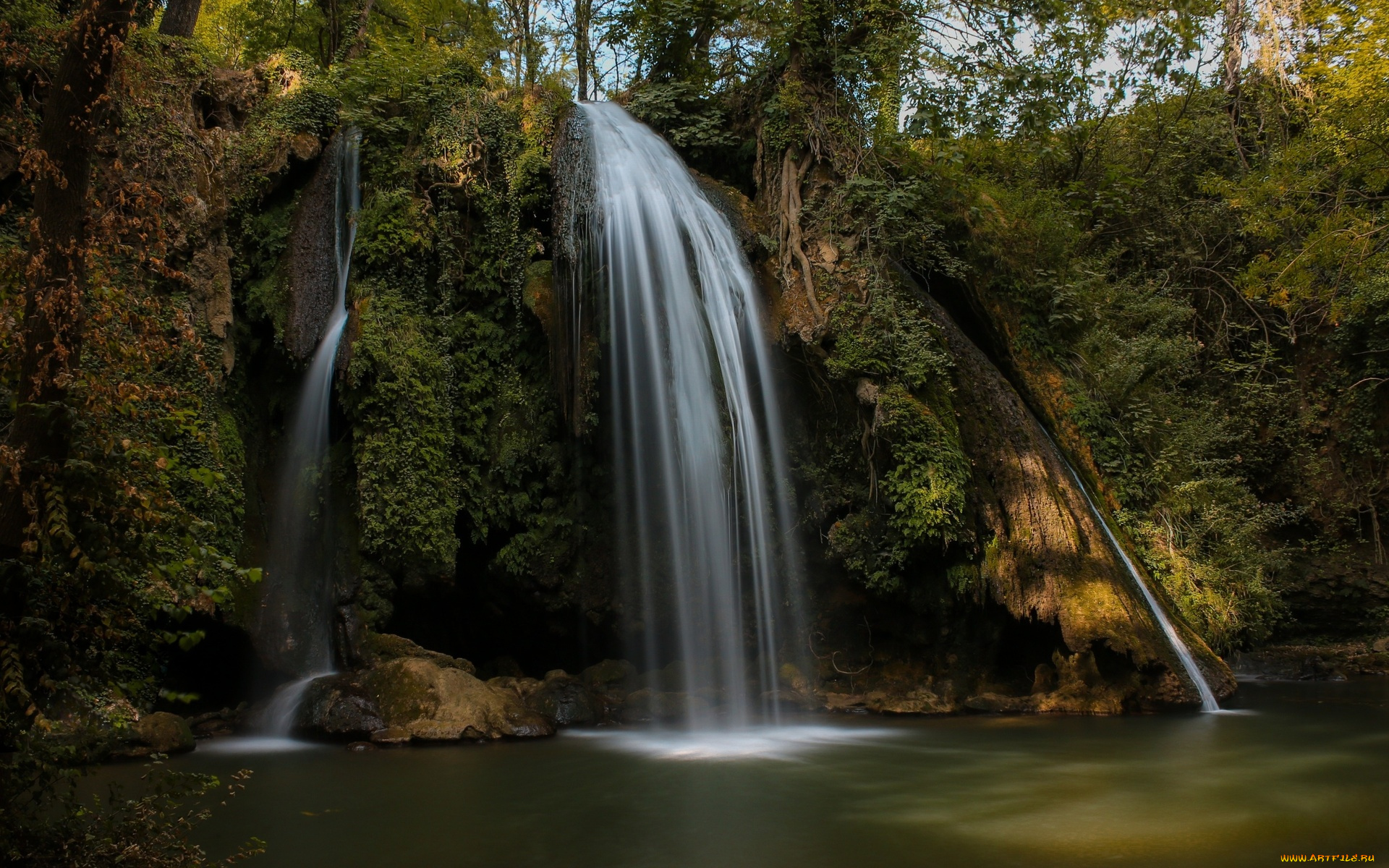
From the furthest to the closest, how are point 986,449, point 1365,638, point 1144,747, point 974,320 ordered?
point 1365,638 < point 974,320 < point 986,449 < point 1144,747

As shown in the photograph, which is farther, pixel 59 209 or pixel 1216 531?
pixel 1216 531

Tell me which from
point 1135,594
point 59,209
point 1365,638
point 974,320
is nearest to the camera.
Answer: point 59,209

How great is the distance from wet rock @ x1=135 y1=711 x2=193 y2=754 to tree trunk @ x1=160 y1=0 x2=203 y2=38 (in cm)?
925

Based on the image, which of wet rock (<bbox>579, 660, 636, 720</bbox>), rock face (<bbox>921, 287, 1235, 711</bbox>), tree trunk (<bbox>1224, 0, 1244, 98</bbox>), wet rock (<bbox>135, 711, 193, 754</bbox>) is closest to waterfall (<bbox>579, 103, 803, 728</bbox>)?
wet rock (<bbox>579, 660, 636, 720</bbox>)

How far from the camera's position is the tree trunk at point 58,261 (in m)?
3.73

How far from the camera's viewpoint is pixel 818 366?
1212 centimetres

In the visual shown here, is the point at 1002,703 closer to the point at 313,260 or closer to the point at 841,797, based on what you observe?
the point at 841,797

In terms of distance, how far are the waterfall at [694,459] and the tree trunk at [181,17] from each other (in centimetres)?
602

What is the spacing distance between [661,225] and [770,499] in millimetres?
4140

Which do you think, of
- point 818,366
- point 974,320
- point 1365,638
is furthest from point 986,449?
point 1365,638

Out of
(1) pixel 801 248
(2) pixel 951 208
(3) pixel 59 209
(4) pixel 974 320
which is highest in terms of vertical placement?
(2) pixel 951 208

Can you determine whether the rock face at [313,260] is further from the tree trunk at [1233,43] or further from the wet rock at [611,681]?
the tree trunk at [1233,43]

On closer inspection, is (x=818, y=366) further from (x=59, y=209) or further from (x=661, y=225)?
(x=59, y=209)

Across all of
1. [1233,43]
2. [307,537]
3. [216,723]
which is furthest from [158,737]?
[1233,43]
